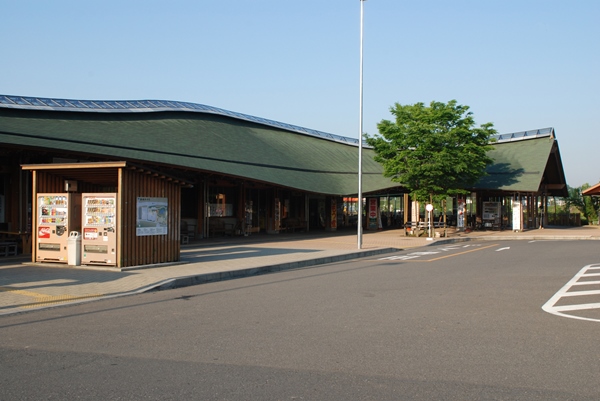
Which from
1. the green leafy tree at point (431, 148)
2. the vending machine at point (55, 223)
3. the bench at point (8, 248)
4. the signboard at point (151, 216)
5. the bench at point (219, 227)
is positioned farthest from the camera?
the green leafy tree at point (431, 148)

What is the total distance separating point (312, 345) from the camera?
7082 millimetres

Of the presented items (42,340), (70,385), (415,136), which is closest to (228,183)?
(415,136)

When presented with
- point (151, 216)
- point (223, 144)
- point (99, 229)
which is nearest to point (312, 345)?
point (151, 216)

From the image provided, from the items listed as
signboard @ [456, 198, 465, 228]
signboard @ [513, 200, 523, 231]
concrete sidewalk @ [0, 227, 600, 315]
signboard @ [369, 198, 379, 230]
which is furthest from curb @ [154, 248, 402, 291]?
signboard @ [513, 200, 523, 231]

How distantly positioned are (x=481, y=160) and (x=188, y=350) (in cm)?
3319

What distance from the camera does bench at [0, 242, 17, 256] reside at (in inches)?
701

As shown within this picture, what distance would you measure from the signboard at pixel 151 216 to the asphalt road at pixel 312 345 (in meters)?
3.72

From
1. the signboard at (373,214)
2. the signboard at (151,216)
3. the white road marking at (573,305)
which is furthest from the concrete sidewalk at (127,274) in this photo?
the signboard at (373,214)

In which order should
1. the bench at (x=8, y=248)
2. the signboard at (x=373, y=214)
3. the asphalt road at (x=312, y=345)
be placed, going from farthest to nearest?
the signboard at (x=373, y=214), the bench at (x=8, y=248), the asphalt road at (x=312, y=345)

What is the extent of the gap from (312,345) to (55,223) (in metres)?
11.3

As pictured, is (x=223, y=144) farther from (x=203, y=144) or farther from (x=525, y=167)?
(x=525, y=167)

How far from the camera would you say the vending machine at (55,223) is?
15.7 metres

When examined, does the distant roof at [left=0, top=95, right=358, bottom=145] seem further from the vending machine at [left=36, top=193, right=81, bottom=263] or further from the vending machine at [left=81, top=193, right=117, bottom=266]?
the vending machine at [left=81, top=193, right=117, bottom=266]

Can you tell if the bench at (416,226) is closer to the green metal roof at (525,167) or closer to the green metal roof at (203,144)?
the green metal roof at (203,144)
